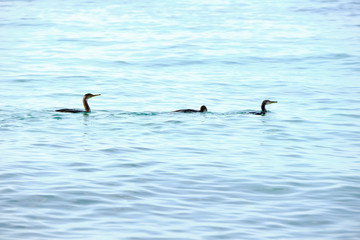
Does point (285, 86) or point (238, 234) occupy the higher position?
point (285, 86)

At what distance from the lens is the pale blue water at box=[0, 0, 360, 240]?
10234 mm

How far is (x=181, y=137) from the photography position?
16.1 metres

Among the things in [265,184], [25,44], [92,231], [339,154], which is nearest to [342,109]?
[339,154]

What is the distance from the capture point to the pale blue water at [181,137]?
10.2m

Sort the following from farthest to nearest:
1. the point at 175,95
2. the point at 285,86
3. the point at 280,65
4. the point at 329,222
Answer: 1. the point at 280,65
2. the point at 285,86
3. the point at 175,95
4. the point at 329,222

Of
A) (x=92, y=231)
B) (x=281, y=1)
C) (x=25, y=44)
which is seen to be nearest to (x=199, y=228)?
(x=92, y=231)

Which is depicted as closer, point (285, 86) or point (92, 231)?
point (92, 231)

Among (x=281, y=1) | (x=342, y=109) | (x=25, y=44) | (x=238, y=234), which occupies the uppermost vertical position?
(x=281, y=1)

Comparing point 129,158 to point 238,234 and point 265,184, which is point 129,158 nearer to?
point 265,184

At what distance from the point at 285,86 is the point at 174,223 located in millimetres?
14736

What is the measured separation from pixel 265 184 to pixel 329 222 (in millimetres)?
1985

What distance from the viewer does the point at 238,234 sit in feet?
31.7

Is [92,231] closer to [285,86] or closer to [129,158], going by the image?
[129,158]

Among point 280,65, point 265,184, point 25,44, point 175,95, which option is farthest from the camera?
point 25,44
